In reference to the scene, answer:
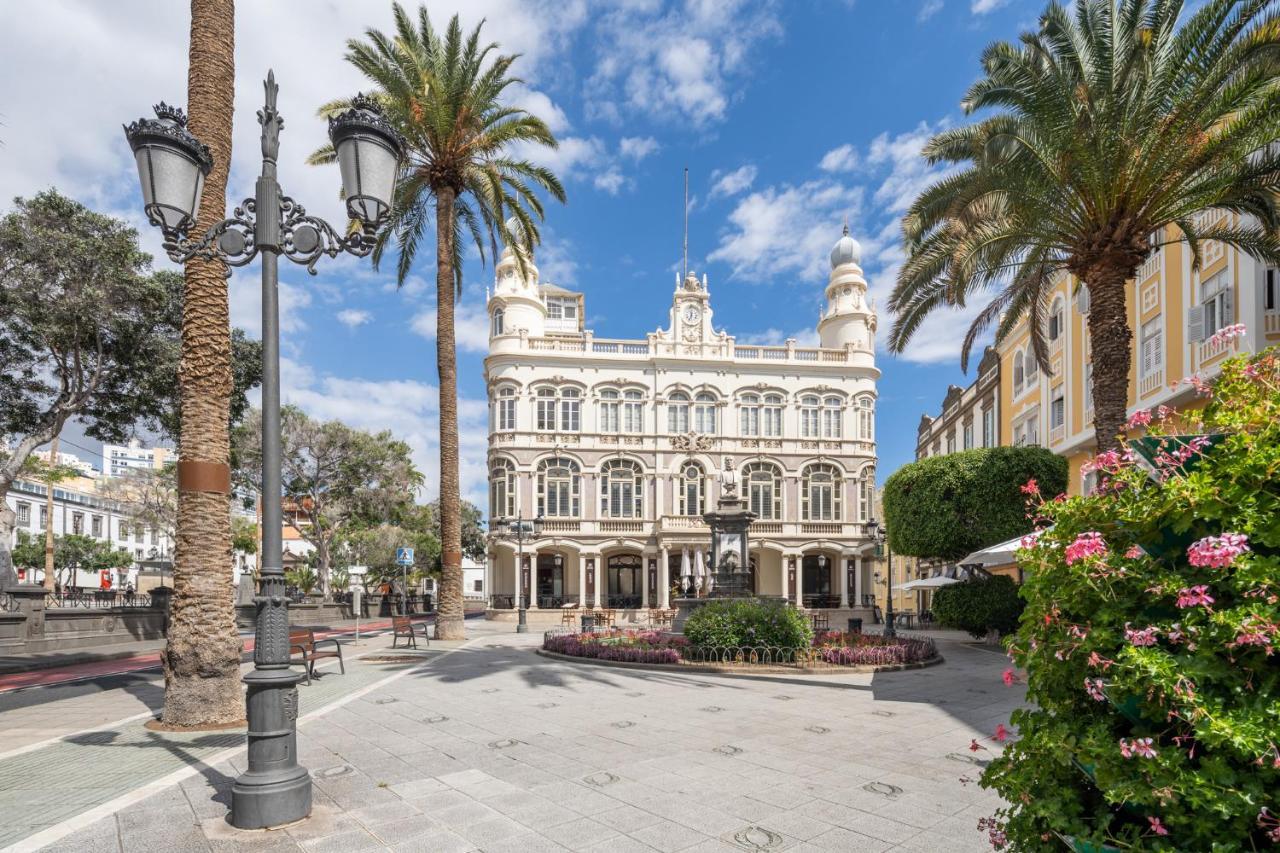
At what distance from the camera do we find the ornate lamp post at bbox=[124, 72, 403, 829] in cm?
536

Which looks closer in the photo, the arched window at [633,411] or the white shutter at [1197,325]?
the white shutter at [1197,325]

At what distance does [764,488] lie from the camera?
4188 centimetres

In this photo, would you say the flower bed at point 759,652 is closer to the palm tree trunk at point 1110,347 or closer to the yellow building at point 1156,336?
the palm tree trunk at point 1110,347

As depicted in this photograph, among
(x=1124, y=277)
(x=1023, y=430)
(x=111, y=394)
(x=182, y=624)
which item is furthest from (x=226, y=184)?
(x=1023, y=430)

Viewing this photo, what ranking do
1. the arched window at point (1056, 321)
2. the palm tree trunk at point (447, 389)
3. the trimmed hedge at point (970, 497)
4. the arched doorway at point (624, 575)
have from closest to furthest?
the palm tree trunk at point (447, 389) < the trimmed hedge at point (970, 497) < the arched window at point (1056, 321) < the arched doorway at point (624, 575)

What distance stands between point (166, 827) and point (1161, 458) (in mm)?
6548

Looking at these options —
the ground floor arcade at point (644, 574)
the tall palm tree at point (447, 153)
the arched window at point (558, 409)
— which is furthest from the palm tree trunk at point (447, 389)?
the arched window at point (558, 409)

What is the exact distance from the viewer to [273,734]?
5.35 metres

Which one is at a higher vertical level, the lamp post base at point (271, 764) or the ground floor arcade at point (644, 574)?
the lamp post base at point (271, 764)

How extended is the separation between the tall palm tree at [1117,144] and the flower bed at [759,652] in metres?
5.59

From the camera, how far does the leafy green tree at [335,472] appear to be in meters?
33.1

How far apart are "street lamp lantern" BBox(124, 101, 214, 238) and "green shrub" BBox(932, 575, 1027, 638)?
2114cm

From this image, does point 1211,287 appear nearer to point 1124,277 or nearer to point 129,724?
point 1124,277

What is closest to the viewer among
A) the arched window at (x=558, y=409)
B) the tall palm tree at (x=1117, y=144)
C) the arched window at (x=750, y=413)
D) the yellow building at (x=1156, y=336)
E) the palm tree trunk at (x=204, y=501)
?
the palm tree trunk at (x=204, y=501)
